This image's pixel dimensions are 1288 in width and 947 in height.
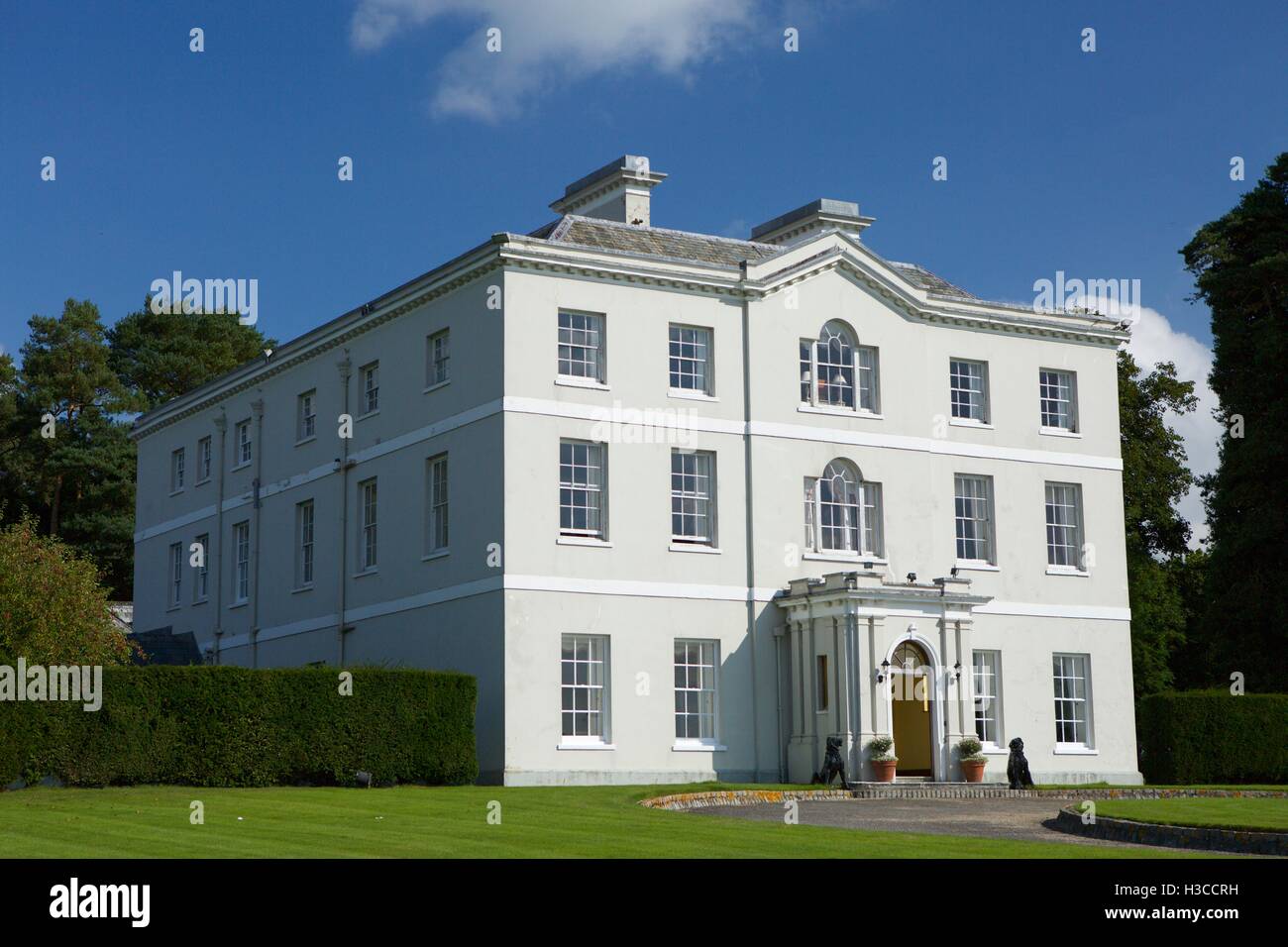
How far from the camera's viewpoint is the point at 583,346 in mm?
37688

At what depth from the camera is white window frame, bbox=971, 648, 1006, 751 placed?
4106 cm

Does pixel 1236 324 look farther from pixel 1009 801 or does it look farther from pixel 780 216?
pixel 1009 801

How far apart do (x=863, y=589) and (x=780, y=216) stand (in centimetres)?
1407

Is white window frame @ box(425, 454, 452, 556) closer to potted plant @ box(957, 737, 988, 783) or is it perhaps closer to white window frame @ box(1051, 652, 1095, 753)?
potted plant @ box(957, 737, 988, 783)

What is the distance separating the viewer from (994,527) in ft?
140

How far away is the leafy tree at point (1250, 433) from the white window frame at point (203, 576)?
Answer: 30.2 m

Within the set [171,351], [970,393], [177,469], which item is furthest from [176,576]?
[171,351]

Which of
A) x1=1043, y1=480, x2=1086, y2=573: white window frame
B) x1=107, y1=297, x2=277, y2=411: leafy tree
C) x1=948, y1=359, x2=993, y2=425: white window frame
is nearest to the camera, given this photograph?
x1=948, y1=359, x2=993, y2=425: white window frame

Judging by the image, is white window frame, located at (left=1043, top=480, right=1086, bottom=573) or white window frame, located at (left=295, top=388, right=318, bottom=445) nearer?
white window frame, located at (left=1043, top=480, right=1086, bottom=573)

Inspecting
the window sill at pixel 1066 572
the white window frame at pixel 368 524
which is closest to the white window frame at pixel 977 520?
the window sill at pixel 1066 572

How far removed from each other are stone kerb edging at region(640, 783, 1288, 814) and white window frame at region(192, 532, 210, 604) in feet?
72.2

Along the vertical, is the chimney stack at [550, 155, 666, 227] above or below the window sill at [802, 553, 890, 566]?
above

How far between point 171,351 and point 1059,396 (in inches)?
1929

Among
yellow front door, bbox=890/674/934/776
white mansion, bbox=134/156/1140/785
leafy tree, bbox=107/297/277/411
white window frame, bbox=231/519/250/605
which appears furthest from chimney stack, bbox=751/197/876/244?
leafy tree, bbox=107/297/277/411
